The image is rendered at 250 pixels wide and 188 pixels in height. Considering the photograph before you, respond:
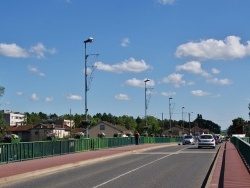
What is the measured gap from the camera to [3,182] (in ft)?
58.6

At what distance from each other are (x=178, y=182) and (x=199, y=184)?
935 millimetres

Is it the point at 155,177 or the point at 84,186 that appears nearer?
the point at 84,186

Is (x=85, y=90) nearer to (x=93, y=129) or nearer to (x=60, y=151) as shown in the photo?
(x=60, y=151)

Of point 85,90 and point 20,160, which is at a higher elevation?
point 85,90

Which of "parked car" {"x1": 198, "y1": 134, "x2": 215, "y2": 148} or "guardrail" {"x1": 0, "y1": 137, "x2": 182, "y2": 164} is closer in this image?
"guardrail" {"x1": 0, "y1": 137, "x2": 182, "y2": 164}

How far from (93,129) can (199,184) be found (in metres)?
137

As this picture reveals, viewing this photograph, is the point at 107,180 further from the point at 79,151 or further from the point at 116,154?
the point at 79,151

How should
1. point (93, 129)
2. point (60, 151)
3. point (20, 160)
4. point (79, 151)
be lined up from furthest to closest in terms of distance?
point (93, 129) < point (79, 151) < point (60, 151) < point (20, 160)

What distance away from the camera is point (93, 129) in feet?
504

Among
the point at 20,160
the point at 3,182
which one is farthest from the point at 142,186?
the point at 20,160

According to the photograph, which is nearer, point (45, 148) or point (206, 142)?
point (45, 148)

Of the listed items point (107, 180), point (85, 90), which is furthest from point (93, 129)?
point (107, 180)

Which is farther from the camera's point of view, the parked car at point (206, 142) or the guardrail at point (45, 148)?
the parked car at point (206, 142)

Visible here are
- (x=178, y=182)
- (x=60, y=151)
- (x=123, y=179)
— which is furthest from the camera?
(x=60, y=151)
